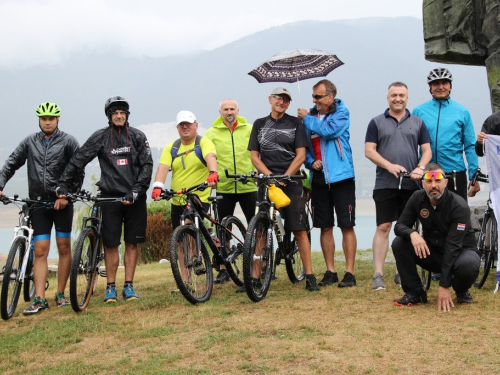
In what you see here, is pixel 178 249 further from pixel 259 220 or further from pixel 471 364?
pixel 471 364

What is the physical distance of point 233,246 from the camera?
7.40 meters

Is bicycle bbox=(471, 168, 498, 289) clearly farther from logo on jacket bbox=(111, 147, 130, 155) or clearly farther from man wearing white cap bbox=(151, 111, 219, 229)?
logo on jacket bbox=(111, 147, 130, 155)

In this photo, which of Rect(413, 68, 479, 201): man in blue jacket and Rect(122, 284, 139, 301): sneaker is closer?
Rect(413, 68, 479, 201): man in blue jacket

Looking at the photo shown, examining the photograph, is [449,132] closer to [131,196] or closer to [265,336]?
[265,336]

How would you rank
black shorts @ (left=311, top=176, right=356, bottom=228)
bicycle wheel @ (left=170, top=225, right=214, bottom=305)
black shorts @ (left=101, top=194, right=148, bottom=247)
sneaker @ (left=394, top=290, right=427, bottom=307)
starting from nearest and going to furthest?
sneaker @ (left=394, top=290, right=427, bottom=307)
bicycle wheel @ (left=170, top=225, right=214, bottom=305)
black shorts @ (left=101, top=194, right=148, bottom=247)
black shorts @ (left=311, top=176, right=356, bottom=228)

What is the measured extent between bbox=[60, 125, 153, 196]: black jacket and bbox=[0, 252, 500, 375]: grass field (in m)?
1.32

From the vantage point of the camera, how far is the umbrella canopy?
8.47 metres

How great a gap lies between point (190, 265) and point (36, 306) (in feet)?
5.97

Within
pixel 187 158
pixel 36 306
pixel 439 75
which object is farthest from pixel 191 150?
pixel 439 75

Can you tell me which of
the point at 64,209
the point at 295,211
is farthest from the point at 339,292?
the point at 64,209

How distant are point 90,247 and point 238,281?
176cm

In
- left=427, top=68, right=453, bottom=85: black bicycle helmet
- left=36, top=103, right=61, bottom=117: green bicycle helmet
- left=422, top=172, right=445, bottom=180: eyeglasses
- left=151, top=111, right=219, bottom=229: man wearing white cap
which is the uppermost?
left=427, top=68, right=453, bottom=85: black bicycle helmet

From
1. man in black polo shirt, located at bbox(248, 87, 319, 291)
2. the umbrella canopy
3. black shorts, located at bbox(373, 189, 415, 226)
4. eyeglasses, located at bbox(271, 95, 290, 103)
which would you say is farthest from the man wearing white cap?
black shorts, located at bbox(373, 189, 415, 226)

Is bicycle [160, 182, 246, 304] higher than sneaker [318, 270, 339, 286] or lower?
higher
